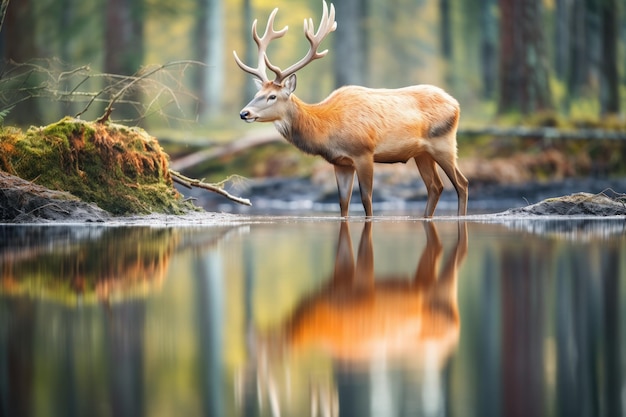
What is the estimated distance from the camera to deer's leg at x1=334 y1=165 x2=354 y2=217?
15.1 metres

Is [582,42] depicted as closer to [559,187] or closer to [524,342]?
[559,187]

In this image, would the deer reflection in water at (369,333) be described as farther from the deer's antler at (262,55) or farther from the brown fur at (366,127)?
the deer's antler at (262,55)

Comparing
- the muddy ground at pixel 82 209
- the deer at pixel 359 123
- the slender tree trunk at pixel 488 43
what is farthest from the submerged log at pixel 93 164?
the slender tree trunk at pixel 488 43

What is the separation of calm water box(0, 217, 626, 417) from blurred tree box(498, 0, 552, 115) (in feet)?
69.9

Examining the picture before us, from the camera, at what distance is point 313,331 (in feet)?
17.7

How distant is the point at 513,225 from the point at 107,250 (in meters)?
5.81

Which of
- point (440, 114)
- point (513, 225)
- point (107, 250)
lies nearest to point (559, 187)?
point (440, 114)

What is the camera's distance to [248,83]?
4375 cm

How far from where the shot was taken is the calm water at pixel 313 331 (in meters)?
4.15

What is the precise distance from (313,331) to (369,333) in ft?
1.01

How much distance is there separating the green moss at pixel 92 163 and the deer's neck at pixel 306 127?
188cm

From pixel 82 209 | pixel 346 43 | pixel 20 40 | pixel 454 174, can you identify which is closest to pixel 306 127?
pixel 454 174

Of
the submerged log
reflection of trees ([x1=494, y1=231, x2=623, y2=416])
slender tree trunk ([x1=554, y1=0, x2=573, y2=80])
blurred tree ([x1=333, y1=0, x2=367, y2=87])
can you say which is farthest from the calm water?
slender tree trunk ([x1=554, y1=0, x2=573, y2=80])

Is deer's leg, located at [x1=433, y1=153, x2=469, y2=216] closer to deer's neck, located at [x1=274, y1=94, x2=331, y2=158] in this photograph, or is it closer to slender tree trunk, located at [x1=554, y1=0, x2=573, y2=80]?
deer's neck, located at [x1=274, y1=94, x2=331, y2=158]
